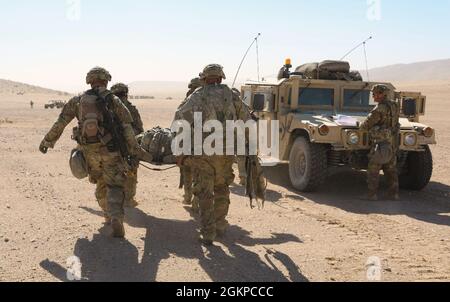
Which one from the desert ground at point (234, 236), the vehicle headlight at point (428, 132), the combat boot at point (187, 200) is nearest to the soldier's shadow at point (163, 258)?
the desert ground at point (234, 236)

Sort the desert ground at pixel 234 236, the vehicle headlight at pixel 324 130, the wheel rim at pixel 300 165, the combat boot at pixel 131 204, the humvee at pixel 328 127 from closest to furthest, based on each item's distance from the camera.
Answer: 1. the desert ground at pixel 234 236
2. the combat boot at pixel 131 204
3. the vehicle headlight at pixel 324 130
4. the humvee at pixel 328 127
5. the wheel rim at pixel 300 165

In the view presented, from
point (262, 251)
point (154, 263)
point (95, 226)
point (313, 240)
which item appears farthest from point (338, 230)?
point (95, 226)

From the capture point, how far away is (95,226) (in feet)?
18.6

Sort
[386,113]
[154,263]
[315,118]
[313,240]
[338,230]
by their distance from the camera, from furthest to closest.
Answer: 1. [315,118]
2. [386,113]
3. [338,230]
4. [313,240]
5. [154,263]

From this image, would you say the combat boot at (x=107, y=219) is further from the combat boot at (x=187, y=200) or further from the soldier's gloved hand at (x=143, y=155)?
the combat boot at (x=187, y=200)

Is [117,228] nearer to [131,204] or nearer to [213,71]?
[131,204]

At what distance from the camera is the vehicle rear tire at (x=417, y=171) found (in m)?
7.89

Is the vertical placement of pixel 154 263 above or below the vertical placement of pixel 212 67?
below

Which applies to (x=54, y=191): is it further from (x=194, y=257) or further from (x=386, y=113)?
(x=386, y=113)

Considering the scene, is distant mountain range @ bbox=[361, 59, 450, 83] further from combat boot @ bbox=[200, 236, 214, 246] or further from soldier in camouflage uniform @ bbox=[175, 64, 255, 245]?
combat boot @ bbox=[200, 236, 214, 246]

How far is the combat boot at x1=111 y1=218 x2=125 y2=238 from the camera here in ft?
16.9

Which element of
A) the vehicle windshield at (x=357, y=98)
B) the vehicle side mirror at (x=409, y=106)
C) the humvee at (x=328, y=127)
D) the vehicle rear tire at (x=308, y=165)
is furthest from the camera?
the vehicle windshield at (x=357, y=98)

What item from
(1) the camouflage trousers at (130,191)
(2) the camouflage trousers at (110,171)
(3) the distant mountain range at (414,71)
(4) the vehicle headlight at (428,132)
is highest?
(3) the distant mountain range at (414,71)
